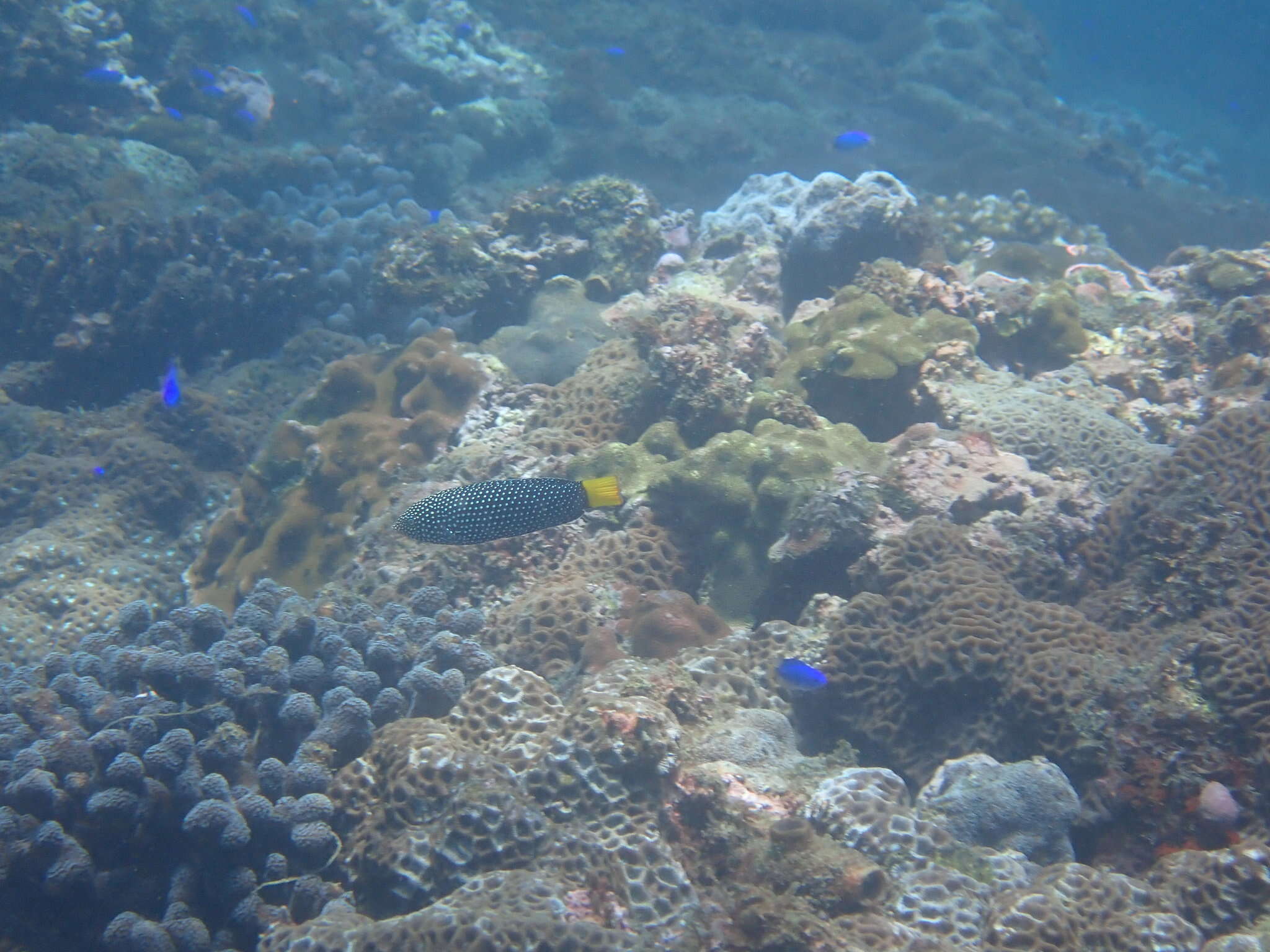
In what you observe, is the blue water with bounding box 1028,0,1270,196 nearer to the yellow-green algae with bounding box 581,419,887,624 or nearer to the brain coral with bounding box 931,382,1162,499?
the brain coral with bounding box 931,382,1162,499

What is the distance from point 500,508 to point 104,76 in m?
16.2

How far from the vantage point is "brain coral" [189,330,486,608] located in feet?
21.6

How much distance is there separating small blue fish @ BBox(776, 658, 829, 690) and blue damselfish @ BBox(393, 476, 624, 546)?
1.64 m

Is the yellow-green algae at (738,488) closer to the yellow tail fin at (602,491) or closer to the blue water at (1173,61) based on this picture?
the yellow tail fin at (602,491)

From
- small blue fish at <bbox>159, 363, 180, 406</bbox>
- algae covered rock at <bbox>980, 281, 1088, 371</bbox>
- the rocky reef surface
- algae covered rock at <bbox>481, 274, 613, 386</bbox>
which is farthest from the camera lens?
small blue fish at <bbox>159, 363, 180, 406</bbox>

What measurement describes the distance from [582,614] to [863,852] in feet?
7.71

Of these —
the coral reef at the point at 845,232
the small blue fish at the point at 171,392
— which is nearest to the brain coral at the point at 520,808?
the coral reef at the point at 845,232

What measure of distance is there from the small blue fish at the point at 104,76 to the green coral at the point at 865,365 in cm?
1555

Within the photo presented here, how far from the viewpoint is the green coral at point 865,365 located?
21.8 feet

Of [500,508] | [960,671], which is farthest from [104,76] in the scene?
[960,671]

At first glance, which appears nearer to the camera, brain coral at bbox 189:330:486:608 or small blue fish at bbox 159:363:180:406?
brain coral at bbox 189:330:486:608

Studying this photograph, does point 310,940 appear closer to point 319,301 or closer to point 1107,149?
point 319,301

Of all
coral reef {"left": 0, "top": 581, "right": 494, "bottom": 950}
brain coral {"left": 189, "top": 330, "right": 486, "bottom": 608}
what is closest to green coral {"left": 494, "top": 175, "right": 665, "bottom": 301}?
brain coral {"left": 189, "top": 330, "right": 486, "bottom": 608}

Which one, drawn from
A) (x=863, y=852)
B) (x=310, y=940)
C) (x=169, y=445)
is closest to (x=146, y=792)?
(x=310, y=940)
